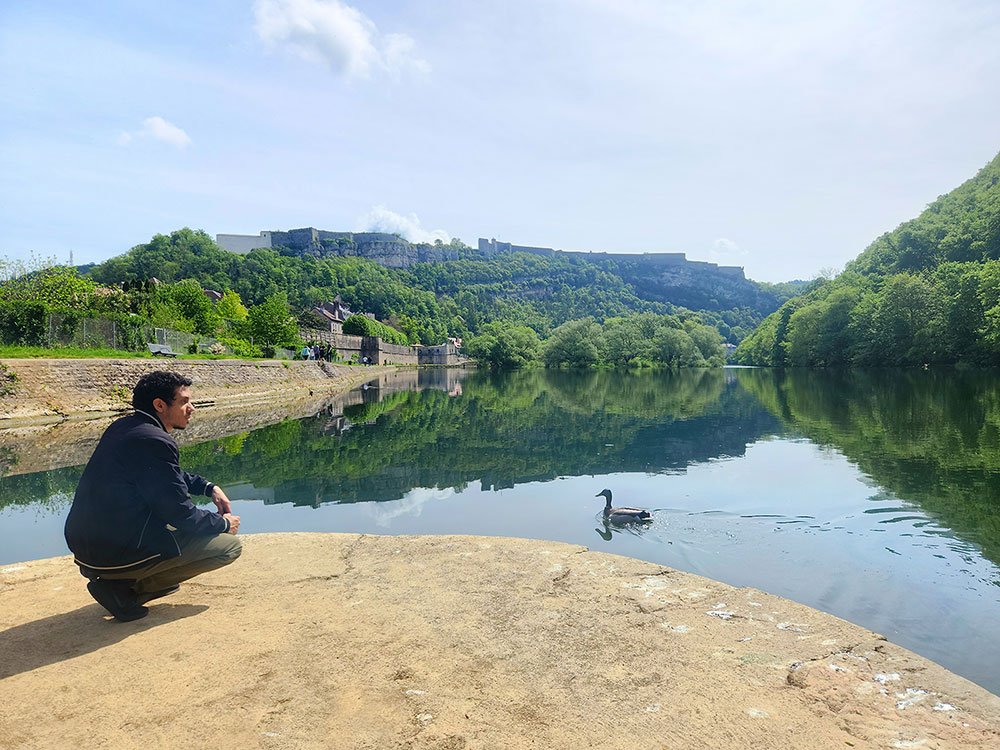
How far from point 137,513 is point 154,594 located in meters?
1.06

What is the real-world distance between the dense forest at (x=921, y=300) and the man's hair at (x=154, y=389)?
204 ft

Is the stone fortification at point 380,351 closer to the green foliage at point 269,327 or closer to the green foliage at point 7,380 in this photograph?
the green foliage at point 269,327

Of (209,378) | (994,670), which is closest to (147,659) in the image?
(994,670)

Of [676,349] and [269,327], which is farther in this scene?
[676,349]

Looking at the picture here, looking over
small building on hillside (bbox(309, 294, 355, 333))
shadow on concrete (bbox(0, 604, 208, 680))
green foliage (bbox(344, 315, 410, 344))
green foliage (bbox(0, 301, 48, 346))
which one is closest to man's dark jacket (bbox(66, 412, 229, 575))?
shadow on concrete (bbox(0, 604, 208, 680))

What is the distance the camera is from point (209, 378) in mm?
32031

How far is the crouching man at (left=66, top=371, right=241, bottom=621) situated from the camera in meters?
4.67

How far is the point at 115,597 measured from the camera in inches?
193

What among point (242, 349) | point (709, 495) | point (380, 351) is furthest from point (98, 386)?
point (380, 351)

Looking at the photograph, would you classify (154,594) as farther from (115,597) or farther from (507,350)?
(507,350)

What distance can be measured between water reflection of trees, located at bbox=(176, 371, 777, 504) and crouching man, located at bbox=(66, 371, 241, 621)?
677 cm

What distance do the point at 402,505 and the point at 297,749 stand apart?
8.28m

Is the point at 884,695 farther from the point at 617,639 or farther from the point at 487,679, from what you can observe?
the point at 487,679

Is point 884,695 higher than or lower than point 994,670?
higher
